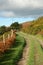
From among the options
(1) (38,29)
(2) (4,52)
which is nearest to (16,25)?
(1) (38,29)

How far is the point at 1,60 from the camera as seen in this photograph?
74.8ft

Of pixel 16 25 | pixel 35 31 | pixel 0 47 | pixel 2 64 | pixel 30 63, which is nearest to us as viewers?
pixel 2 64

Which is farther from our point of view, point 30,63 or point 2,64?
point 30,63

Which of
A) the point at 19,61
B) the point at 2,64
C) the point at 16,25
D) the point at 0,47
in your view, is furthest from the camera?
the point at 16,25

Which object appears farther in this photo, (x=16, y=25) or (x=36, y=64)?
(x=16, y=25)

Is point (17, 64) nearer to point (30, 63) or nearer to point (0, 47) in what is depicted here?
point (30, 63)

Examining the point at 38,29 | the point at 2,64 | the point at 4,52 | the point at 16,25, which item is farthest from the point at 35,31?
the point at 2,64

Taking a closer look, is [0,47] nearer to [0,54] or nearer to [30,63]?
[0,54]

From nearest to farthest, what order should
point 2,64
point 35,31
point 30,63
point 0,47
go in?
point 2,64, point 30,63, point 0,47, point 35,31

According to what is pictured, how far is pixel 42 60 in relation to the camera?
79.7ft

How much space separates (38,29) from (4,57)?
53.7 metres

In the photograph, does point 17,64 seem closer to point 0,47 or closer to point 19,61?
point 19,61

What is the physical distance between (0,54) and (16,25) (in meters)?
87.8

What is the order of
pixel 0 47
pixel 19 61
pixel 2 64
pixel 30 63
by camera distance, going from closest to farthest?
pixel 2 64
pixel 30 63
pixel 19 61
pixel 0 47
